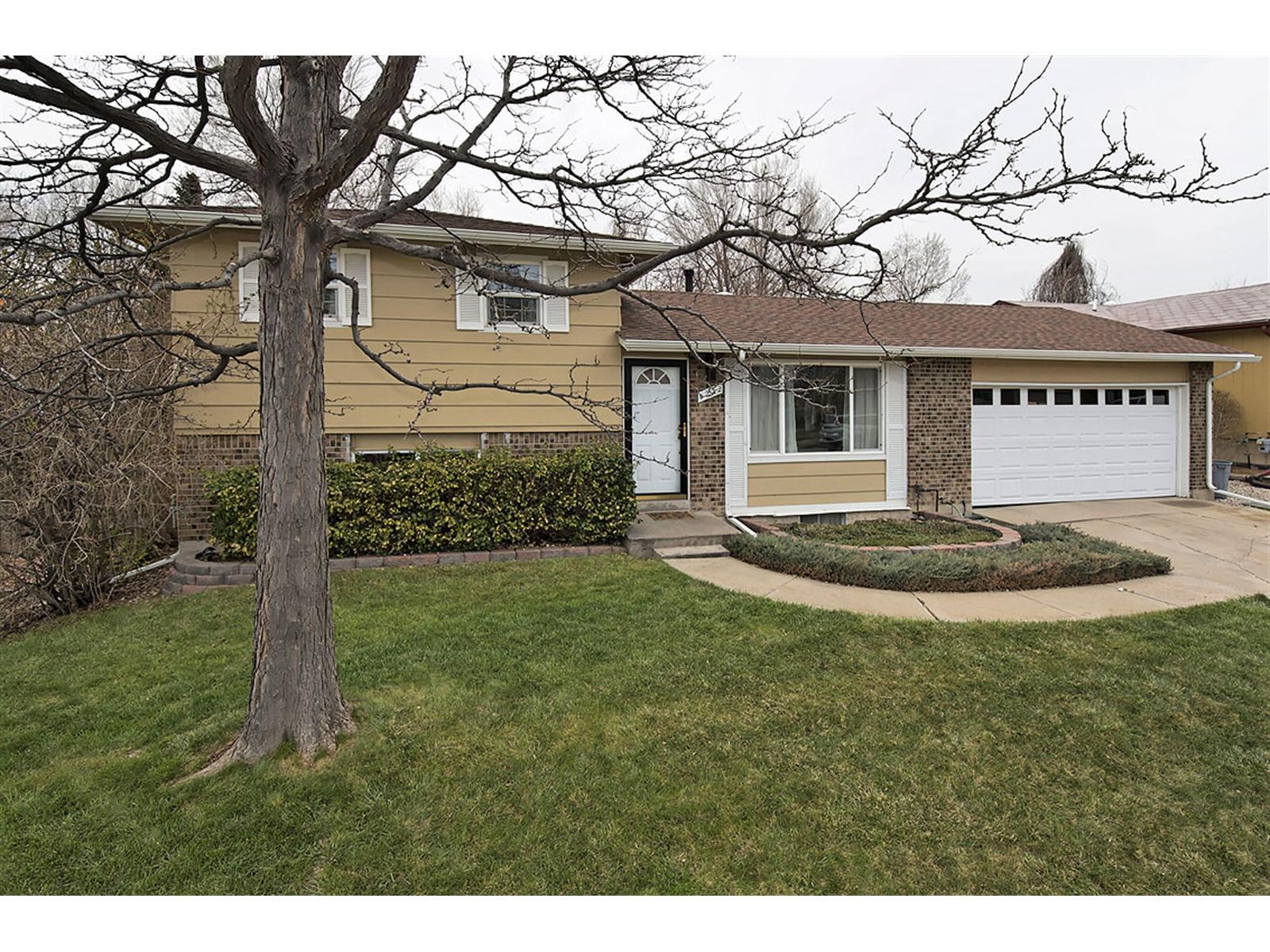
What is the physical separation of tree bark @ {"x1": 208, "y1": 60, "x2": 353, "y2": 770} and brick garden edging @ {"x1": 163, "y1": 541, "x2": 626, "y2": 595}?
13.0ft

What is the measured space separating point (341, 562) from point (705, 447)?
515 centimetres

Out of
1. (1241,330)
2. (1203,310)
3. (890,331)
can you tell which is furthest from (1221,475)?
(1203,310)

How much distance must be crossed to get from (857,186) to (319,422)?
355 cm

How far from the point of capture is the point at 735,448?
992cm

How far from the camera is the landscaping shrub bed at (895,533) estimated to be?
8.34m

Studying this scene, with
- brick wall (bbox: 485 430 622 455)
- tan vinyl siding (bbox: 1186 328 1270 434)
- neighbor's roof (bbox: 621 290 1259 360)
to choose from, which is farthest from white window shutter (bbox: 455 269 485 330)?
tan vinyl siding (bbox: 1186 328 1270 434)


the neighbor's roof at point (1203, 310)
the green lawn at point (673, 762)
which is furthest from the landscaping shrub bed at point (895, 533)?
the neighbor's roof at point (1203, 310)

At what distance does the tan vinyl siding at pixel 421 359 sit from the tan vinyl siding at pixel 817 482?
2622mm

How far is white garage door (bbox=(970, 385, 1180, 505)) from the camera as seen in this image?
36.2 ft

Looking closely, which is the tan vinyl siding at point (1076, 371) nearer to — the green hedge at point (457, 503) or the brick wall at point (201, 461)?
the green hedge at point (457, 503)

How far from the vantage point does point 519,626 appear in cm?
546

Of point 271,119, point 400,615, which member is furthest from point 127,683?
point 271,119

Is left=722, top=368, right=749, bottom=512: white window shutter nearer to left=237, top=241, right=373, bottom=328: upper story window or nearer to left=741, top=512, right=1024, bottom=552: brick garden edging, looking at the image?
left=741, top=512, right=1024, bottom=552: brick garden edging

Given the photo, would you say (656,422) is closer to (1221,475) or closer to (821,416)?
(821,416)
